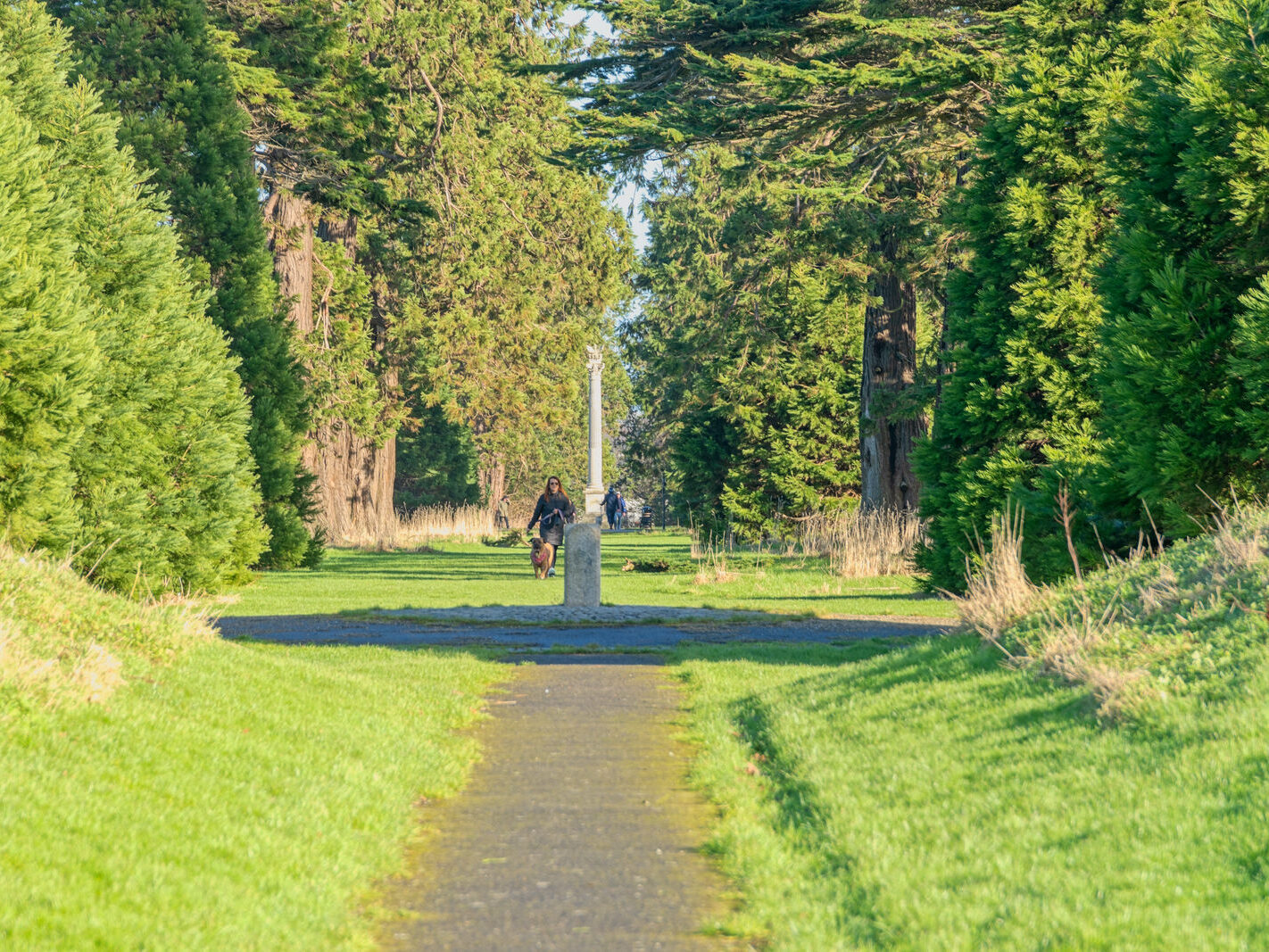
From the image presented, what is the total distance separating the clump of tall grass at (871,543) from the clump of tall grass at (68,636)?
1481cm

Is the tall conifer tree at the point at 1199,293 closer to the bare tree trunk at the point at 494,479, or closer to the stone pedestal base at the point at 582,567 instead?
the stone pedestal base at the point at 582,567

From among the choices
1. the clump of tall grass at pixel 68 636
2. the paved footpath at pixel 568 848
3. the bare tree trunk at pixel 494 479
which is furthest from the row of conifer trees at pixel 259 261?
the bare tree trunk at pixel 494 479

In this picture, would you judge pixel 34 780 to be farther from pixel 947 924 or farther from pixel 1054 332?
pixel 1054 332

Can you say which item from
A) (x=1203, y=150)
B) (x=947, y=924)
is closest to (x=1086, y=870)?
(x=947, y=924)

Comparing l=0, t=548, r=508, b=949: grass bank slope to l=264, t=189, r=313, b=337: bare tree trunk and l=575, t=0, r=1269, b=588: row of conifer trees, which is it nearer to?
l=575, t=0, r=1269, b=588: row of conifer trees

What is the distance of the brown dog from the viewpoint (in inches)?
1038

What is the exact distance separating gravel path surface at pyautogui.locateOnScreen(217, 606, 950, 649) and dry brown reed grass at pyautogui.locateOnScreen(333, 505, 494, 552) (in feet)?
69.5

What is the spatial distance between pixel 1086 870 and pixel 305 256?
30339 millimetres

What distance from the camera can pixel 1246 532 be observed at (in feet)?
31.6

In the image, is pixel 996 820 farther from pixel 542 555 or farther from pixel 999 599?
pixel 542 555

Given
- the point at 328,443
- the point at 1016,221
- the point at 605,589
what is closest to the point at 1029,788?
the point at 1016,221

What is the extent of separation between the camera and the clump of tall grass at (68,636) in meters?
7.46

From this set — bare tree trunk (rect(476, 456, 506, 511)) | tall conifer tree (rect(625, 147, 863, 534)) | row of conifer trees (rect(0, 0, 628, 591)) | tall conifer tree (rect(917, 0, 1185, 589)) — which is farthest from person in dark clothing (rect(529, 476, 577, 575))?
bare tree trunk (rect(476, 456, 506, 511))

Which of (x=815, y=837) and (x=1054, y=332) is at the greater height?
(x=1054, y=332)
